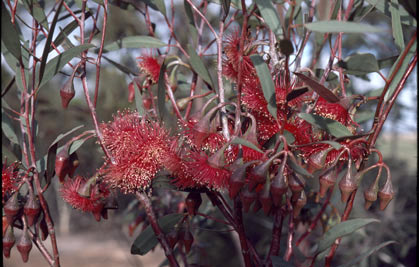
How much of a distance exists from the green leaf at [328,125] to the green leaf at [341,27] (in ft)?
0.48

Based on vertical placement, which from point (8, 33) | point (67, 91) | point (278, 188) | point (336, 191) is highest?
point (8, 33)

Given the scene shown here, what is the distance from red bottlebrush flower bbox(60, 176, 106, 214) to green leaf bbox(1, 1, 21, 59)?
0.25 meters

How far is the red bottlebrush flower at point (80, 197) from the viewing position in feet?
2.28

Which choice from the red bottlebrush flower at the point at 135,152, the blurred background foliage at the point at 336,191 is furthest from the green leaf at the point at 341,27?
the red bottlebrush flower at the point at 135,152

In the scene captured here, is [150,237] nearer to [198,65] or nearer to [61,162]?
[61,162]

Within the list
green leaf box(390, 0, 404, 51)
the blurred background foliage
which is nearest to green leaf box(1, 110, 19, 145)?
the blurred background foliage

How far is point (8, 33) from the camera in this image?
54 centimetres

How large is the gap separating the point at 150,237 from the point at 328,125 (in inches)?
16.1

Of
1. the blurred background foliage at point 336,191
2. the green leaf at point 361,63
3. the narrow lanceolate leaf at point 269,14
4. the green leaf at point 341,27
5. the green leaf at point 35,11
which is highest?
the green leaf at point 35,11

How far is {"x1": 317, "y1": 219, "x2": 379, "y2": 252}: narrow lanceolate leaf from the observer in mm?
611

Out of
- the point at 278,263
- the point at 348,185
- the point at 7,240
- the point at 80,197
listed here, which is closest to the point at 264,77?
the point at 348,185

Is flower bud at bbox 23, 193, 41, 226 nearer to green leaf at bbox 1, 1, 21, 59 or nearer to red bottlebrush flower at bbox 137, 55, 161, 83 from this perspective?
green leaf at bbox 1, 1, 21, 59

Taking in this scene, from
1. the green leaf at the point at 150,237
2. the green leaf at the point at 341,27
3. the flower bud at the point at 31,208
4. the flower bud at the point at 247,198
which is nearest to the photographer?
the green leaf at the point at 341,27

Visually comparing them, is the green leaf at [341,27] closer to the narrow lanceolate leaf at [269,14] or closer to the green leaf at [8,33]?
the narrow lanceolate leaf at [269,14]
